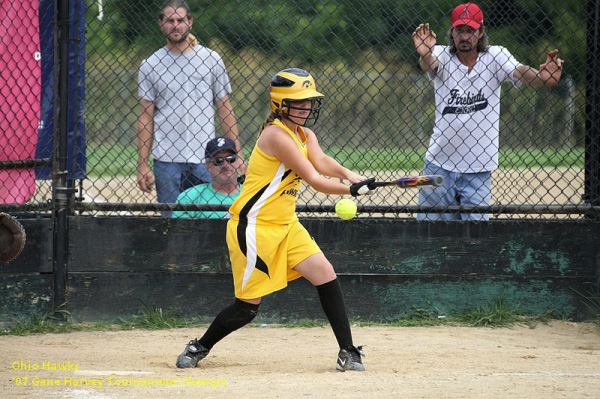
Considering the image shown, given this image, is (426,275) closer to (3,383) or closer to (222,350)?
(222,350)

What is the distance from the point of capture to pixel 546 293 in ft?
18.4

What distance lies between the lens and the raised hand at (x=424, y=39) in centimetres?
546

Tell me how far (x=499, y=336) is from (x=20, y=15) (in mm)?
3966

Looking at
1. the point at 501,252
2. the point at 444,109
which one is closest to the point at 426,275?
the point at 501,252

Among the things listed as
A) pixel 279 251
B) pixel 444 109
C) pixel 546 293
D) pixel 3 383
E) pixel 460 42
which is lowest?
pixel 3 383

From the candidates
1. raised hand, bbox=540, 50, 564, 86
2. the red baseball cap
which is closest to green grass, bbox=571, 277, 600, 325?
raised hand, bbox=540, 50, 564, 86

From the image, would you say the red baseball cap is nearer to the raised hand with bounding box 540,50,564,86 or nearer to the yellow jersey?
the raised hand with bounding box 540,50,564,86

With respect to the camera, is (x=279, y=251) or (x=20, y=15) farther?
(x=20, y=15)

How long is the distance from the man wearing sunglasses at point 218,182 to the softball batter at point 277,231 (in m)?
1.26

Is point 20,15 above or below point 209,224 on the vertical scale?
above

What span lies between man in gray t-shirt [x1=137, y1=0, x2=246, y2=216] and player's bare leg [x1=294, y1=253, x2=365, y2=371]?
1.78 meters

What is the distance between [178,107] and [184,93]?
114mm

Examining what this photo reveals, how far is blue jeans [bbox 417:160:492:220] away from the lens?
18.9 feet

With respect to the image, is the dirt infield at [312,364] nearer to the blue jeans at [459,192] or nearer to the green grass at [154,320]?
the green grass at [154,320]
